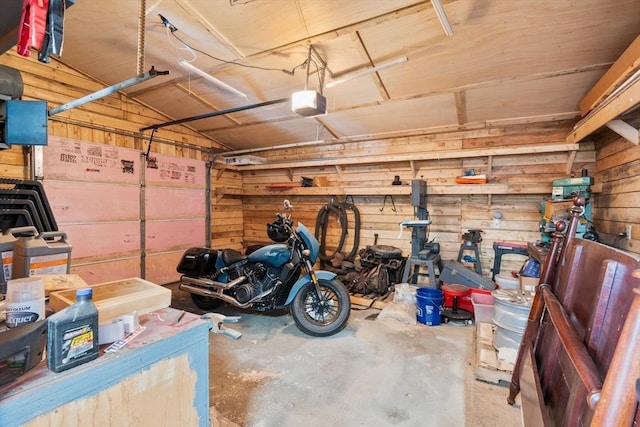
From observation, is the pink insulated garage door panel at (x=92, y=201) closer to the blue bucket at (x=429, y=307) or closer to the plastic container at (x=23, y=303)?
the plastic container at (x=23, y=303)

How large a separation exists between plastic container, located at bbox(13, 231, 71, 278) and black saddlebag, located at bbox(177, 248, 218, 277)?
1.80m

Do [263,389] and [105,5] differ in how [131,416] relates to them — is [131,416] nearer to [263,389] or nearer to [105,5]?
[263,389]

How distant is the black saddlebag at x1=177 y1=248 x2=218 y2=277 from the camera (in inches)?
135

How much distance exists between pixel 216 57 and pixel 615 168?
13.2ft

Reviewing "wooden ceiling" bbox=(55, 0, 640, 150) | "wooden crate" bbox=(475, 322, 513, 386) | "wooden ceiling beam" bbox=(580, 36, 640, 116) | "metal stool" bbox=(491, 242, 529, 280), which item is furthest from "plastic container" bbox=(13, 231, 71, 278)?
"metal stool" bbox=(491, 242, 529, 280)

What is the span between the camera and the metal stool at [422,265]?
3598 mm

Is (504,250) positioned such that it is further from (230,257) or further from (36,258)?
(36,258)

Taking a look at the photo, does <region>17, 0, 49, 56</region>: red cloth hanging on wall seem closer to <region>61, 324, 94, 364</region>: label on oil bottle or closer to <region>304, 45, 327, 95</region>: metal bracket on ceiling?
<region>61, 324, 94, 364</region>: label on oil bottle

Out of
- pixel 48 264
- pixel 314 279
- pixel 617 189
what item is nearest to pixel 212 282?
pixel 314 279

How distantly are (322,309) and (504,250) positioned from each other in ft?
7.85

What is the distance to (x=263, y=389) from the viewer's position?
6.83ft

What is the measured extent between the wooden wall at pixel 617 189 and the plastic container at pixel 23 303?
3606 mm

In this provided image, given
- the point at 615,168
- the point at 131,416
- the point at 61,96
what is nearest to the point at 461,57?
the point at 615,168

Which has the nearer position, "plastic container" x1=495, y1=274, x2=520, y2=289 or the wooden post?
the wooden post
